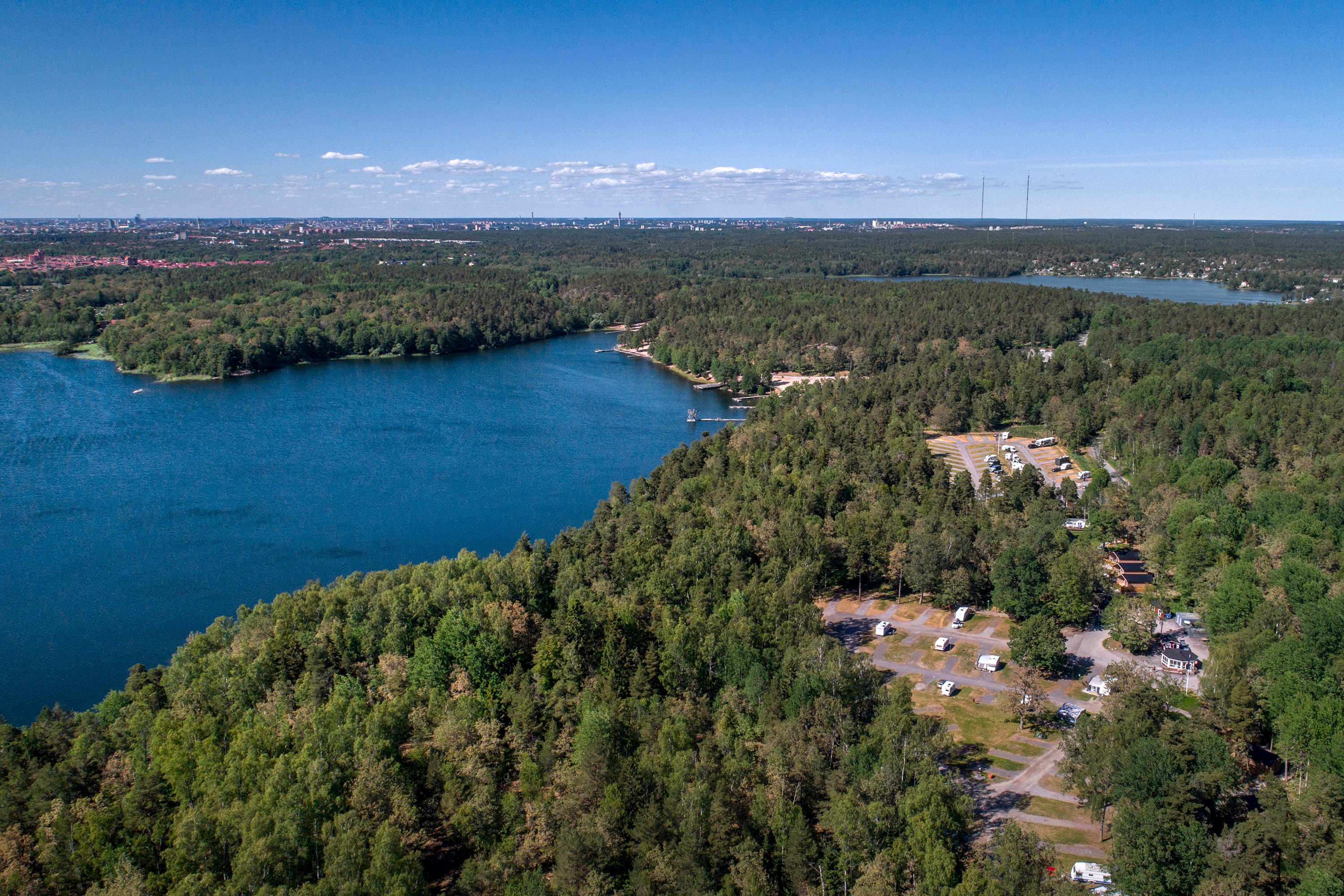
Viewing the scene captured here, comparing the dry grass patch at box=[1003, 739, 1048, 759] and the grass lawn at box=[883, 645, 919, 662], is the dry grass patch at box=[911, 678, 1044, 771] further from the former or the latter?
the grass lawn at box=[883, 645, 919, 662]

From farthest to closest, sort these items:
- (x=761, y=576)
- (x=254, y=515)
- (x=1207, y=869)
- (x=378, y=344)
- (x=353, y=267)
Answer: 1. (x=353, y=267)
2. (x=378, y=344)
3. (x=254, y=515)
4. (x=761, y=576)
5. (x=1207, y=869)

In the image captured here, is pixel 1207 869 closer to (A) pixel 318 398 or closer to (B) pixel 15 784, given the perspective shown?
(B) pixel 15 784

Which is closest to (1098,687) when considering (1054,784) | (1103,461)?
(1054,784)

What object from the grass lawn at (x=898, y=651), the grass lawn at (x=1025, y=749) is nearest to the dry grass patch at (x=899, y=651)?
the grass lawn at (x=898, y=651)

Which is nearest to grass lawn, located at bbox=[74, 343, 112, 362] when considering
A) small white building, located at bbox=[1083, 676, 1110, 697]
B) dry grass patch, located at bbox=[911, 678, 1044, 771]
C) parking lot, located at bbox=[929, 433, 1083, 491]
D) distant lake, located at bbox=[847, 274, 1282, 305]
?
parking lot, located at bbox=[929, 433, 1083, 491]

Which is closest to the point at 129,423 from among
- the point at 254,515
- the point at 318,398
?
the point at 318,398

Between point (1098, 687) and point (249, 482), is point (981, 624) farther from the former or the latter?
point (249, 482)

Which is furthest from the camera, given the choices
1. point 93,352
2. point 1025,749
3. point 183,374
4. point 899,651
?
point 93,352
